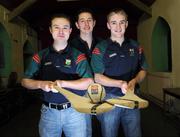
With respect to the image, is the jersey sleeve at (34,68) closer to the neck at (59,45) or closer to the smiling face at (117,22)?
the neck at (59,45)

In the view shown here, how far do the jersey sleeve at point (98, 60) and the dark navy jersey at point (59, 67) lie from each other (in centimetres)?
16

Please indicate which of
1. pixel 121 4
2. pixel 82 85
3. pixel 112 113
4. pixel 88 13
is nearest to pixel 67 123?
pixel 82 85

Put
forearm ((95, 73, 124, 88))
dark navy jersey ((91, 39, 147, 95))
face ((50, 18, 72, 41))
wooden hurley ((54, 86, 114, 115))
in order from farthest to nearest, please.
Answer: dark navy jersey ((91, 39, 147, 95)), forearm ((95, 73, 124, 88)), face ((50, 18, 72, 41)), wooden hurley ((54, 86, 114, 115))

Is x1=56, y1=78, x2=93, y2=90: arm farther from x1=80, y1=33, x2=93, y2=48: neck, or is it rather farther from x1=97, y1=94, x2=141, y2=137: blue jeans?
x1=80, y1=33, x2=93, y2=48: neck

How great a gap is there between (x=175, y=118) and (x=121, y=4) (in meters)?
5.11

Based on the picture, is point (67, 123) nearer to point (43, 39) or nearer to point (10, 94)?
point (10, 94)

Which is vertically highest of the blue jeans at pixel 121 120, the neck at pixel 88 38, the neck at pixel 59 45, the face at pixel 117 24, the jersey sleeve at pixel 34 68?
the face at pixel 117 24

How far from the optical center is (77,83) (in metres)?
1.88

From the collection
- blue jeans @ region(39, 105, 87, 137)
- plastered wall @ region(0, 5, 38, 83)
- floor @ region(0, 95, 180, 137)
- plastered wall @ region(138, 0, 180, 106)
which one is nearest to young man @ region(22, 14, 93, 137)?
blue jeans @ region(39, 105, 87, 137)

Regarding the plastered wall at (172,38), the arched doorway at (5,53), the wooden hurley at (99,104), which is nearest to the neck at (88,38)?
the wooden hurley at (99,104)

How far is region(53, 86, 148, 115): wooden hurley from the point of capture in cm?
160

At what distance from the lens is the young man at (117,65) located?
2.10 meters

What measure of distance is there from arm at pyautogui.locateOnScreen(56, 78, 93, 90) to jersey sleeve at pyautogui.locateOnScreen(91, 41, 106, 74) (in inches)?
7.8

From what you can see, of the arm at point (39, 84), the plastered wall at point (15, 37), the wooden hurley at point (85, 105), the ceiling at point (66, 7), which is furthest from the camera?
the ceiling at point (66, 7)
